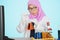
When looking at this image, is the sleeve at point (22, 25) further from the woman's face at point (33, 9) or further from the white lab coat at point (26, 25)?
the woman's face at point (33, 9)

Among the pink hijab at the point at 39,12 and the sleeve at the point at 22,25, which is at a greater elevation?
the pink hijab at the point at 39,12

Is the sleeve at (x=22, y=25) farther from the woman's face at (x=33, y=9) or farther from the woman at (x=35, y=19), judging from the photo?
the woman's face at (x=33, y=9)

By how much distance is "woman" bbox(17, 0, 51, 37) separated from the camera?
119 centimetres

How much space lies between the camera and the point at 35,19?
1216 mm

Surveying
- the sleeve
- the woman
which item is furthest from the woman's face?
the sleeve

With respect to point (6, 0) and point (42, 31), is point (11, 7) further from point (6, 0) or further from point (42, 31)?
point (42, 31)

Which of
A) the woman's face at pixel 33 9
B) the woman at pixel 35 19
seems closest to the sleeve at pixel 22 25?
the woman at pixel 35 19

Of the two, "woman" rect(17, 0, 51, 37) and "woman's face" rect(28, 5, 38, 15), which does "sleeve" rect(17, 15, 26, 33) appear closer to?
"woman" rect(17, 0, 51, 37)

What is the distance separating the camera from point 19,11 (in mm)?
1214

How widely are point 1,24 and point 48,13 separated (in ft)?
2.62

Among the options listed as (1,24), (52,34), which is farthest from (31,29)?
(1,24)

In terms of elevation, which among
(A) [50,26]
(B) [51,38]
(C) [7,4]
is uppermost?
(C) [7,4]

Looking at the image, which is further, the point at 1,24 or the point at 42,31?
the point at 42,31

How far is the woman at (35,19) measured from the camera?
119cm
